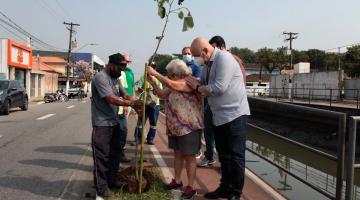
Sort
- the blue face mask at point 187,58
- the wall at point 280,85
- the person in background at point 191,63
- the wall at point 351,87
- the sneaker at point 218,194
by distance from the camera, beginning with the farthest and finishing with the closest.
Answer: the wall at point 280,85
the wall at point 351,87
the blue face mask at point 187,58
the person in background at point 191,63
the sneaker at point 218,194

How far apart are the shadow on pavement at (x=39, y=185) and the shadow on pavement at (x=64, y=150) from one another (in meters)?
2.39

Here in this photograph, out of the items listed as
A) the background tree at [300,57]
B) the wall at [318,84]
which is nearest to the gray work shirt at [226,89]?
the wall at [318,84]

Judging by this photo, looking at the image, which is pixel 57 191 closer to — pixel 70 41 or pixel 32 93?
pixel 32 93

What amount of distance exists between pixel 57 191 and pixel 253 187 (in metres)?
2.61

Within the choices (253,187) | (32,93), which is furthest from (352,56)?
(253,187)

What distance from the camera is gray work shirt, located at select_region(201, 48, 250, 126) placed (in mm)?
4969

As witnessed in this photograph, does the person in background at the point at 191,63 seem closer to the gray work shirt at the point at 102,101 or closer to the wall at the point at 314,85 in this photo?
the gray work shirt at the point at 102,101

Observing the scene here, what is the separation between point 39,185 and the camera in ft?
21.0

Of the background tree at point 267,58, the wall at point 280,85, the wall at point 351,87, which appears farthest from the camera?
the background tree at point 267,58

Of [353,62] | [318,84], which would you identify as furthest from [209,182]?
[353,62]

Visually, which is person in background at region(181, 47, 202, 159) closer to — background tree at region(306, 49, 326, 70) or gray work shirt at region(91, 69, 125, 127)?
gray work shirt at region(91, 69, 125, 127)

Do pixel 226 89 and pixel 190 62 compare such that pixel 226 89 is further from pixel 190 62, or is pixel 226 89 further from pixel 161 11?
pixel 190 62

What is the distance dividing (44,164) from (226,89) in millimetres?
4299

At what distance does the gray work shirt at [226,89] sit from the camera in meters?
4.97
